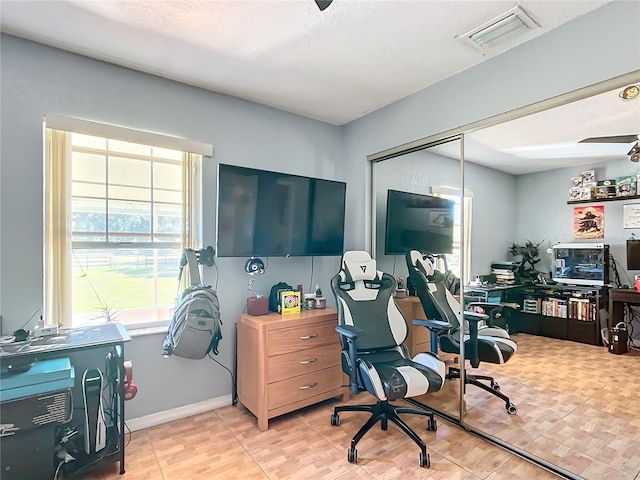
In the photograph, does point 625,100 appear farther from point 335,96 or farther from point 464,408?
point 464,408

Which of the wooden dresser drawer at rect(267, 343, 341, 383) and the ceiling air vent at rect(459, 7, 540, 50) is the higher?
the ceiling air vent at rect(459, 7, 540, 50)

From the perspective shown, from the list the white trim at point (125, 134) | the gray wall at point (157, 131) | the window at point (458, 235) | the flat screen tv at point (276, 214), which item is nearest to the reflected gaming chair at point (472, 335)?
the window at point (458, 235)

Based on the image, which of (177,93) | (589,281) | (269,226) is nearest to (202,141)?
(177,93)

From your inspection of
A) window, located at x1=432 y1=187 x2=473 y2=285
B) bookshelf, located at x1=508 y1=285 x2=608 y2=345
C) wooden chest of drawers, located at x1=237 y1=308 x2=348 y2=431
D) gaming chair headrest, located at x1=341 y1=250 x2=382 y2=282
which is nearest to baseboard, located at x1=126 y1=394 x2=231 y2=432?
wooden chest of drawers, located at x1=237 y1=308 x2=348 y2=431

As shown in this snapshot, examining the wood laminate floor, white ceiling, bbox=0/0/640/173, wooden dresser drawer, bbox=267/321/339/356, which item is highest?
white ceiling, bbox=0/0/640/173

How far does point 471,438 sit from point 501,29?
8.63 ft

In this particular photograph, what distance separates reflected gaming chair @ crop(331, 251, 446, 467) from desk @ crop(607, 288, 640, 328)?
1.04 m

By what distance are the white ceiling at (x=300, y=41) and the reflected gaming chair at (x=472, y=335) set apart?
1065 millimetres

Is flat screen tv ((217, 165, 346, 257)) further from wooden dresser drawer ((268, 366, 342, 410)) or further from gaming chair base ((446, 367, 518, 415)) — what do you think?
gaming chair base ((446, 367, 518, 415))

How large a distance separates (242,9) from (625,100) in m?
2.12

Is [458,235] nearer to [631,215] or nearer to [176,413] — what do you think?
[631,215]

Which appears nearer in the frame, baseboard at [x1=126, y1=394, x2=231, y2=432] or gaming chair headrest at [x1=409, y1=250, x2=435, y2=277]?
baseboard at [x1=126, y1=394, x2=231, y2=432]

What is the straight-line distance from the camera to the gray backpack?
2314 mm

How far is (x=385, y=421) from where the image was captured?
2357mm
